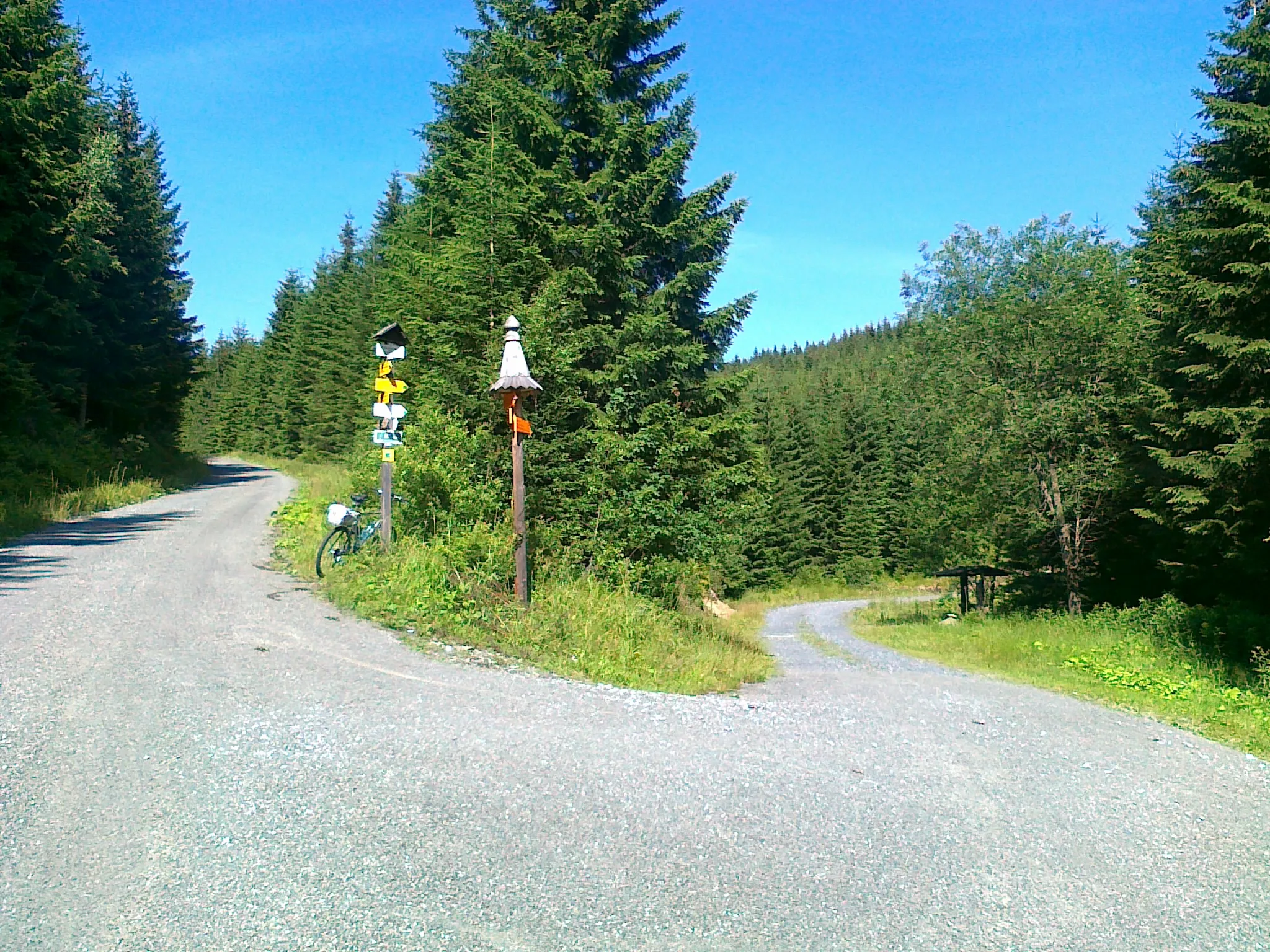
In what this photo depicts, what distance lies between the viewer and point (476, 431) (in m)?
12.3

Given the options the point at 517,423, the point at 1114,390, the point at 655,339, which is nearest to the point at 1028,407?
the point at 1114,390

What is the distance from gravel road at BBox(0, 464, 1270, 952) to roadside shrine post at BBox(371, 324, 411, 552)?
12.9ft

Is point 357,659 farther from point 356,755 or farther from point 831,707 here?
point 831,707

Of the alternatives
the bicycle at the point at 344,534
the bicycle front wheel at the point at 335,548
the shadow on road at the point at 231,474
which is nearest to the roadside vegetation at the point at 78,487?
the shadow on road at the point at 231,474

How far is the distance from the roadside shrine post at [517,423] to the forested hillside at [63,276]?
1136cm

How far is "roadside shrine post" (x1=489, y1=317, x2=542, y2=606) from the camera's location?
9.51 meters

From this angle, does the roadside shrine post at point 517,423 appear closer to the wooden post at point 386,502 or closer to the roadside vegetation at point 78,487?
the wooden post at point 386,502

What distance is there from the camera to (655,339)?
531 inches

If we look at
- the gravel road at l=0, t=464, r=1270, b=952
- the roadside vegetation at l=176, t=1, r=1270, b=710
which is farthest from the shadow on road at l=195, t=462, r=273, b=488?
the gravel road at l=0, t=464, r=1270, b=952

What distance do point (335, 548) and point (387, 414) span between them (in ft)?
6.85

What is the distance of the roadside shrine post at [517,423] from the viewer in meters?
9.51

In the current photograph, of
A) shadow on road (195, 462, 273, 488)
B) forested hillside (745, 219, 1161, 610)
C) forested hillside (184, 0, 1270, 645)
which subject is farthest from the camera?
shadow on road (195, 462, 273, 488)

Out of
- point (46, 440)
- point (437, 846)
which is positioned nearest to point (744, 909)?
point (437, 846)

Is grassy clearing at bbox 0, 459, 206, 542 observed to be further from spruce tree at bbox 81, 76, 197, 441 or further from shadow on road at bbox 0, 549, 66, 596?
spruce tree at bbox 81, 76, 197, 441
